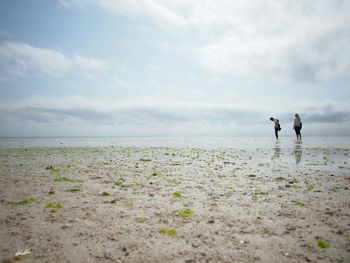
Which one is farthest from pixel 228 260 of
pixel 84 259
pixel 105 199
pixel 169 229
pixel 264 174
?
pixel 264 174

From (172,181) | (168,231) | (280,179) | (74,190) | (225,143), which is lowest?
(168,231)

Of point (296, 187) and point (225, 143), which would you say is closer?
point (296, 187)

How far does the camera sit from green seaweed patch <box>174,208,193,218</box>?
665 cm

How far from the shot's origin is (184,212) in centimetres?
687

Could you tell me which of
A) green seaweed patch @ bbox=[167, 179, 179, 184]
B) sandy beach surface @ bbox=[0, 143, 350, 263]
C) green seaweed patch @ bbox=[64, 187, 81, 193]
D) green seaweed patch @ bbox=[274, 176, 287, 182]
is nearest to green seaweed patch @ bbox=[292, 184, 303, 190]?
sandy beach surface @ bbox=[0, 143, 350, 263]

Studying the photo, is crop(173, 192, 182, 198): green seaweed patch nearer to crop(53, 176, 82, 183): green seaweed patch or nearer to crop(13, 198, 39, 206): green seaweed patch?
crop(13, 198, 39, 206): green seaweed patch

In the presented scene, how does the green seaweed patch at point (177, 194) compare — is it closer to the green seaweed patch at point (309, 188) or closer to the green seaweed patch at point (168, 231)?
the green seaweed patch at point (168, 231)

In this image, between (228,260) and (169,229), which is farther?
(169,229)

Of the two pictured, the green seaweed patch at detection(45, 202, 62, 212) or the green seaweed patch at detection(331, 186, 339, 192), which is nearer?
the green seaweed patch at detection(45, 202, 62, 212)

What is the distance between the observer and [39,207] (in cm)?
750

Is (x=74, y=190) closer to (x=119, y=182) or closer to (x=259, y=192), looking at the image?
(x=119, y=182)

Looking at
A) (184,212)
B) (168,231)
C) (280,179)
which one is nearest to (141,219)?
(168,231)

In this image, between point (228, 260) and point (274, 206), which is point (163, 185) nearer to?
point (274, 206)

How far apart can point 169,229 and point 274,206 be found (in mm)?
3349
